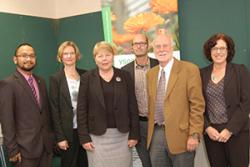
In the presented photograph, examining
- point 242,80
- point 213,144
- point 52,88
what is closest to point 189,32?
point 242,80

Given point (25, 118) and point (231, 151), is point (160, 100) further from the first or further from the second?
point (25, 118)

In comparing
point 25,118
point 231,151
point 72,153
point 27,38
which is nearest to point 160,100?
point 231,151

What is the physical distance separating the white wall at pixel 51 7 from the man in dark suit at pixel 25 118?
1.58 m

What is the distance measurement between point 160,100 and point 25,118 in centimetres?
116

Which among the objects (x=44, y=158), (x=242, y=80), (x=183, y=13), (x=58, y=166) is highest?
(x=183, y=13)

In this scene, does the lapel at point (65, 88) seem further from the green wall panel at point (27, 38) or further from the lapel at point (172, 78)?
the green wall panel at point (27, 38)

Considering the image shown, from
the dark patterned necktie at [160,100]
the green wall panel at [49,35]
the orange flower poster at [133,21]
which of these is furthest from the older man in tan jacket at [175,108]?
the green wall panel at [49,35]

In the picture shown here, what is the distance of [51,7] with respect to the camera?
4582 millimetres

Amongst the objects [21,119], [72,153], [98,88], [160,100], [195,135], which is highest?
[98,88]

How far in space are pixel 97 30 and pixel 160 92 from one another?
2.13 meters

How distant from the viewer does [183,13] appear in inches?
136

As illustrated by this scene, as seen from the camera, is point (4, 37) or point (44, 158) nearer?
point (44, 158)

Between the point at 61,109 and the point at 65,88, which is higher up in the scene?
the point at 65,88

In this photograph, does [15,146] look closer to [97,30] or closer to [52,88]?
[52,88]
